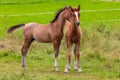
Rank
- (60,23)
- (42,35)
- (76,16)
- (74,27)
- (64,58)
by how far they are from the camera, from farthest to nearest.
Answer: (64,58) → (42,35) → (60,23) → (74,27) → (76,16)

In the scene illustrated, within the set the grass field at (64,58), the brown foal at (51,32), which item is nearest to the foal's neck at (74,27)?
the brown foal at (51,32)

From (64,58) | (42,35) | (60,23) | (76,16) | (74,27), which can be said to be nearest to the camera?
(76,16)

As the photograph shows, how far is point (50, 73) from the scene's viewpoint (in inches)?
504

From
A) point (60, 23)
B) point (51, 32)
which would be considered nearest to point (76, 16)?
point (60, 23)

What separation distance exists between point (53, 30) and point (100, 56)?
2429 millimetres

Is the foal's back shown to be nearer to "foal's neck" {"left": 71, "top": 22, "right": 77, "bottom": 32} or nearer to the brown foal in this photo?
the brown foal

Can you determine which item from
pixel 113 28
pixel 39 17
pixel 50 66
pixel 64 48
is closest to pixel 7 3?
pixel 39 17

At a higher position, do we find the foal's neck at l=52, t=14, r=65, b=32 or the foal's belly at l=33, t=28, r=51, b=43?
the foal's neck at l=52, t=14, r=65, b=32

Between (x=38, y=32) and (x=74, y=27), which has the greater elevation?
(x=74, y=27)

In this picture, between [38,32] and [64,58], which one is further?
[64,58]

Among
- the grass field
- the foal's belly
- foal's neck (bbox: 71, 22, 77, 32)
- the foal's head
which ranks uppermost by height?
the foal's head

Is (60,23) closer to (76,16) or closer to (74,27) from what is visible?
(74,27)

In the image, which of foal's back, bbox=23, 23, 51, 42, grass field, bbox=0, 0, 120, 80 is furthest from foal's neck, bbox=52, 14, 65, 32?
grass field, bbox=0, 0, 120, 80

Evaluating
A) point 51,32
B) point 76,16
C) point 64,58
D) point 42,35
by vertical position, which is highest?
point 76,16
